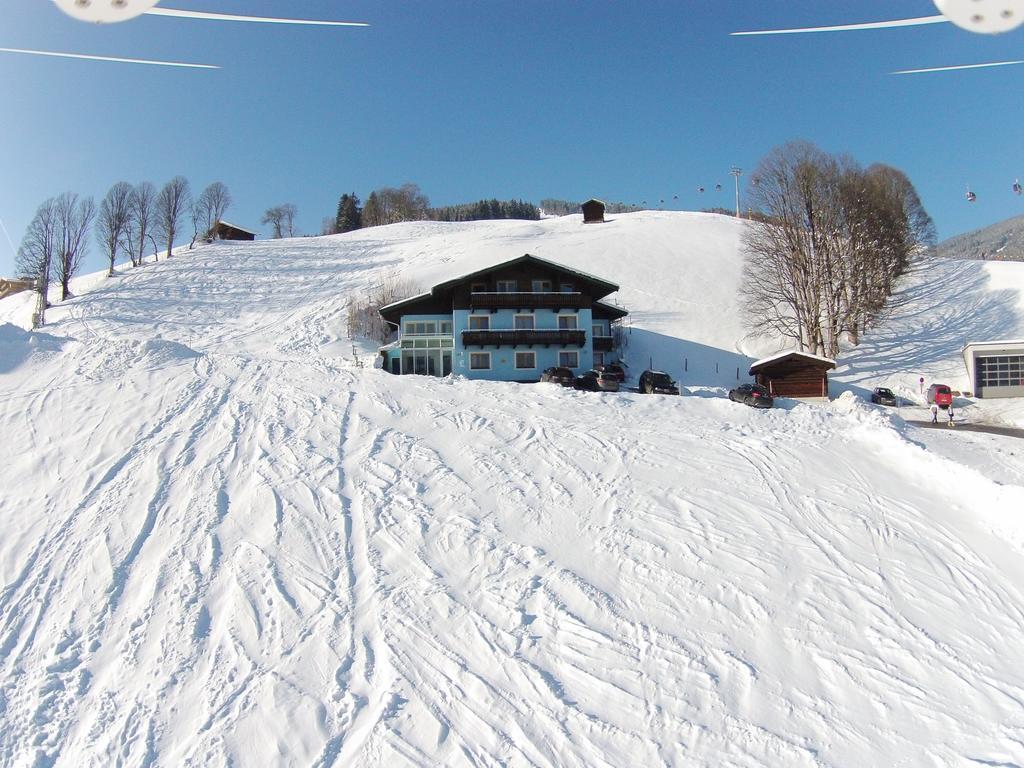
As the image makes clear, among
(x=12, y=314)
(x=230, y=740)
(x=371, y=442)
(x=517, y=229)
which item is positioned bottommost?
(x=230, y=740)

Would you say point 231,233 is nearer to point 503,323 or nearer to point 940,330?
point 503,323

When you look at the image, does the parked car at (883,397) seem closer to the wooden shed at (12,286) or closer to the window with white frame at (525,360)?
the window with white frame at (525,360)

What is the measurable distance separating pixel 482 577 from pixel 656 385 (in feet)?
70.6

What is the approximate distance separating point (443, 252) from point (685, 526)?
5926 cm

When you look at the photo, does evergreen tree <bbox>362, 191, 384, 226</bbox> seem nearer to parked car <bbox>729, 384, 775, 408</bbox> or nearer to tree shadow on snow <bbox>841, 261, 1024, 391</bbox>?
tree shadow on snow <bbox>841, 261, 1024, 391</bbox>

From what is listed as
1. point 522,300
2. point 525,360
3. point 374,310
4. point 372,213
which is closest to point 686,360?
point 525,360

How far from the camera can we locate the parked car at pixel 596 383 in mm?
30969

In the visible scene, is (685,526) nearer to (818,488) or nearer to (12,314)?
(818,488)

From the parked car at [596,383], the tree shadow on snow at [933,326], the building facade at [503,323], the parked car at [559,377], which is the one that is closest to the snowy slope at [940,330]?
the tree shadow on snow at [933,326]

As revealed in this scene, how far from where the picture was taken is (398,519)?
45.8ft

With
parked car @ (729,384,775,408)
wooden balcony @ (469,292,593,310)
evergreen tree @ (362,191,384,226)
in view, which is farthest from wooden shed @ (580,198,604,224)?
parked car @ (729,384,775,408)

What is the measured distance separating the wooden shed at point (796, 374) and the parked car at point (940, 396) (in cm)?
509

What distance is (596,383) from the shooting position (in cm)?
3169

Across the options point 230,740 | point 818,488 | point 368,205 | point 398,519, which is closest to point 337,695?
point 230,740
